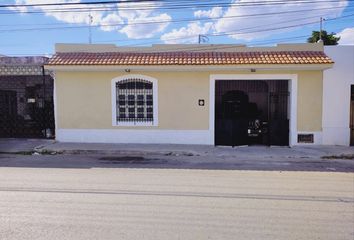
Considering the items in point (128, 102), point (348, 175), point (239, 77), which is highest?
point (239, 77)

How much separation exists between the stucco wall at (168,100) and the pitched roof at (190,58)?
58cm

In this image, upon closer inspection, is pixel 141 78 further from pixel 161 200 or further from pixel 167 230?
pixel 167 230

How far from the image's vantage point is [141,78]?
14172 mm

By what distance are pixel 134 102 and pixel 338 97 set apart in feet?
26.3

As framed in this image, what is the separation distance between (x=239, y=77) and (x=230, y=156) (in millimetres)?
3556

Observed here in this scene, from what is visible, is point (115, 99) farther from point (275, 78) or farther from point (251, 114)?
point (275, 78)

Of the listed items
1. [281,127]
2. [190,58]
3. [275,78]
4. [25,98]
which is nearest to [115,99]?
[190,58]

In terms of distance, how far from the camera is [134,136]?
14273 mm

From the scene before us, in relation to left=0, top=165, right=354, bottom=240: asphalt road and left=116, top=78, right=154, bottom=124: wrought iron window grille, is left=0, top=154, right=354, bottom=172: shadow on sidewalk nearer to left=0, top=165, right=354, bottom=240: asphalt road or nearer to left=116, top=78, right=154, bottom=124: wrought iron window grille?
left=0, top=165, right=354, bottom=240: asphalt road

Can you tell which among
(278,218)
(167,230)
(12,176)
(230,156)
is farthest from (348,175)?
(12,176)

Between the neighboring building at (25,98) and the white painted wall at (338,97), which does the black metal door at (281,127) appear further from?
the neighboring building at (25,98)

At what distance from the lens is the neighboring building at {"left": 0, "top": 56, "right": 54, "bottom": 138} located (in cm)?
1531

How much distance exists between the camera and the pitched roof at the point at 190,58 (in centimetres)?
1317

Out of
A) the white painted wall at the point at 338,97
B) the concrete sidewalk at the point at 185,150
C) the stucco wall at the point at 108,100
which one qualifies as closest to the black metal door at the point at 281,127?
the concrete sidewalk at the point at 185,150
